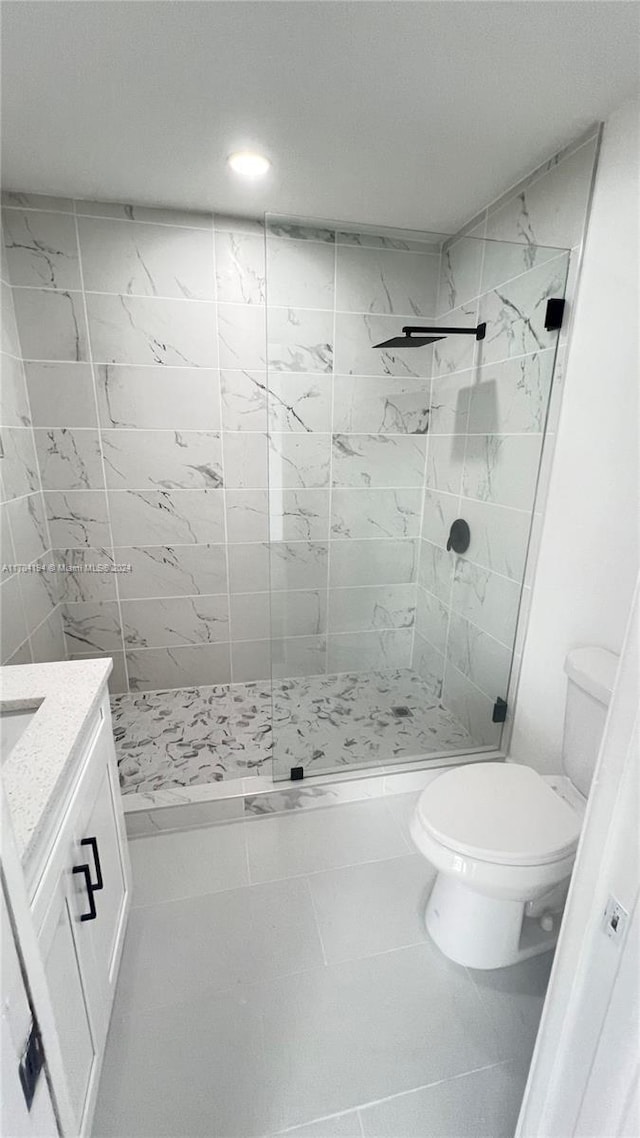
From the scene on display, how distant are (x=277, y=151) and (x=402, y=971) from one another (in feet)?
8.38

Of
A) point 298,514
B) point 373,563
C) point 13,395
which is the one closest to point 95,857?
point 298,514

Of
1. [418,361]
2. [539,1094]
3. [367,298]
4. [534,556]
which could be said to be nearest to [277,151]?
[367,298]

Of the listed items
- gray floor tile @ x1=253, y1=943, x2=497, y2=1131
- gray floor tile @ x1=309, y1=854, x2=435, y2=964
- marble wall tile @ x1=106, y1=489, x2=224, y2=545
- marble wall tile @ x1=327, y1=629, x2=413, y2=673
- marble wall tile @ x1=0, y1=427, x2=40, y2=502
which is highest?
marble wall tile @ x1=0, y1=427, x2=40, y2=502

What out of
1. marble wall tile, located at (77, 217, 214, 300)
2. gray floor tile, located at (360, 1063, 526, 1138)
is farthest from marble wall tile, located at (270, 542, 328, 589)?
gray floor tile, located at (360, 1063, 526, 1138)

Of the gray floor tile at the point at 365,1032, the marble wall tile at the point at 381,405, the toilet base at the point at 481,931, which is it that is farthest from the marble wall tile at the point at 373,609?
the gray floor tile at the point at 365,1032

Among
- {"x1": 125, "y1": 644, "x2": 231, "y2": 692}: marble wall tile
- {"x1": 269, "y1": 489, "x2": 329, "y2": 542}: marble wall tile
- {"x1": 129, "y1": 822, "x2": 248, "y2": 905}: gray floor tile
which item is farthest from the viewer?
{"x1": 125, "y1": 644, "x2": 231, "y2": 692}: marble wall tile

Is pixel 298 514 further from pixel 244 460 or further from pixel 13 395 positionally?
pixel 13 395

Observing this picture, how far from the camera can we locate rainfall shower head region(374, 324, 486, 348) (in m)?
1.98

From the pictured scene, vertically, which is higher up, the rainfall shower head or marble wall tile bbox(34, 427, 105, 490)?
the rainfall shower head

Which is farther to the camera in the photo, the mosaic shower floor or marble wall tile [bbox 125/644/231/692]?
marble wall tile [bbox 125/644/231/692]

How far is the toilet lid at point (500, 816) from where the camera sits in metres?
1.18

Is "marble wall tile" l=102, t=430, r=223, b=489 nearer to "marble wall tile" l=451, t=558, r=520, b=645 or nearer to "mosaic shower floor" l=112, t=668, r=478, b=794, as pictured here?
"mosaic shower floor" l=112, t=668, r=478, b=794

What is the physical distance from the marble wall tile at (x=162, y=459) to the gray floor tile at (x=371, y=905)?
1.80 metres

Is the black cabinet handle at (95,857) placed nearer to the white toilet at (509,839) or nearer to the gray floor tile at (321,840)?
the gray floor tile at (321,840)
